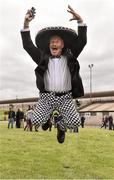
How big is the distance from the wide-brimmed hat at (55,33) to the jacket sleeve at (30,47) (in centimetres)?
10

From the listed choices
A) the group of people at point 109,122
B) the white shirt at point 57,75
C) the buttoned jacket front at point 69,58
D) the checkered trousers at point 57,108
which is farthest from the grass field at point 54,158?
Result: the group of people at point 109,122

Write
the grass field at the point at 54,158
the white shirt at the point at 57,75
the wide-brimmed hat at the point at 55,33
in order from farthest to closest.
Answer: the grass field at the point at 54,158 → the white shirt at the point at 57,75 → the wide-brimmed hat at the point at 55,33

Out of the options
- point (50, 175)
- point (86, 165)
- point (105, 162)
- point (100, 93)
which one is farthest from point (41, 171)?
point (100, 93)

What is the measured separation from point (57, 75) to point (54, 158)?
10832 millimetres

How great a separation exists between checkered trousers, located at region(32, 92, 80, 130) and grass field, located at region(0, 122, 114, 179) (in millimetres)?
6699

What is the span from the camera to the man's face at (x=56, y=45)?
24.2 ft

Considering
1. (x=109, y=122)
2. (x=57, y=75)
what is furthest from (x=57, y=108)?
(x=109, y=122)

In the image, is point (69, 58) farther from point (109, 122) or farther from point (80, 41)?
point (109, 122)

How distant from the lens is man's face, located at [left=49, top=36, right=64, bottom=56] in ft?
24.2

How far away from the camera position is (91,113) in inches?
2741

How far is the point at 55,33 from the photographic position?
23.7 feet

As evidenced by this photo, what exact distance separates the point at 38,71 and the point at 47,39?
54 centimetres

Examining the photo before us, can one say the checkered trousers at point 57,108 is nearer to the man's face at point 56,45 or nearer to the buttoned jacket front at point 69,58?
the buttoned jacket front at point 69,58

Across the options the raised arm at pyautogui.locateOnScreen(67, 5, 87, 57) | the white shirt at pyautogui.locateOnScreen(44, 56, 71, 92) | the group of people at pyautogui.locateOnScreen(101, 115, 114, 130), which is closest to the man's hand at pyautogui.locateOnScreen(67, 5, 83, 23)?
the raised arm at pyautogui.locateOnScreen(67, 5, 87, 57)
